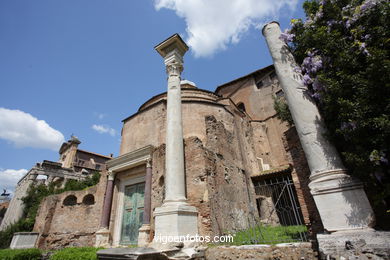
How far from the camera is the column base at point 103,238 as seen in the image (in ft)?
27.6

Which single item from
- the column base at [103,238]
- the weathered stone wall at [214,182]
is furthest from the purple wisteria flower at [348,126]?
the column base at [103,238]

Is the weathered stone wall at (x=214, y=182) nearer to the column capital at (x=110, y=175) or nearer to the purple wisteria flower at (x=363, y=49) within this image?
the column capital at (x=110, y=175)

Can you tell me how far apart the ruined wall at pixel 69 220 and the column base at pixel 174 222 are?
6.05m

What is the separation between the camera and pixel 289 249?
12.0ft

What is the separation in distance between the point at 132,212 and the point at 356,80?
29.3 feet

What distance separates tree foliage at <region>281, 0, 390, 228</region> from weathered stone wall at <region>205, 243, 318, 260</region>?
4.06 ft

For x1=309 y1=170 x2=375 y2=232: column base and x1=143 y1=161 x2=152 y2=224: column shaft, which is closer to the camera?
x1=309 y1=170 x2=375 y2=232: column base

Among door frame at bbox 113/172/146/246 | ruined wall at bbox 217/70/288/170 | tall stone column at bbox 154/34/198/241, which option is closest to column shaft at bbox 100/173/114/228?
door frame at bbox 113/172/146/246

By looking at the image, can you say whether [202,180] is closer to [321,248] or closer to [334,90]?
[321,248]

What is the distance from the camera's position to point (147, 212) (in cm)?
761

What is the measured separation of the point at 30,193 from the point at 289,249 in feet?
72.9

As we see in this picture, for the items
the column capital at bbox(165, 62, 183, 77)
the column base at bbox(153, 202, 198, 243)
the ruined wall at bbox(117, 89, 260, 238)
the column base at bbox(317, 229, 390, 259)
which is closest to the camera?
the column base at bbox(317, 229, 390, 259)

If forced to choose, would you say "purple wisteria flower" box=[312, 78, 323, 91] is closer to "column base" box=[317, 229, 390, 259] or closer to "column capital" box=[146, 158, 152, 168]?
"column base" box=[317, 229, 390, 259]

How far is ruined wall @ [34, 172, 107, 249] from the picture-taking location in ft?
33.2
